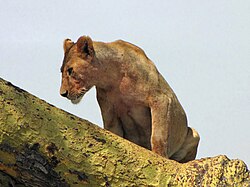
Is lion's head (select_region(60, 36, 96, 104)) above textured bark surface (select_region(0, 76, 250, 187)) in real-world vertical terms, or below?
above

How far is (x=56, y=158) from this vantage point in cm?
283

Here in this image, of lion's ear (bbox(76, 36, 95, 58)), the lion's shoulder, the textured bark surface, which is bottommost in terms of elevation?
the textured bark surface

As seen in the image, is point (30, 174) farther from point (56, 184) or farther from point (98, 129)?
point (98, 129)

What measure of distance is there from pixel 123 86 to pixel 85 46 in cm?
53

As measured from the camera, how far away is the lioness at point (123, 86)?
5.04 metres

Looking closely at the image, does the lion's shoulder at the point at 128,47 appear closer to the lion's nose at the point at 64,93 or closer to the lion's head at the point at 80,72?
the lion's head at the point at 80,72

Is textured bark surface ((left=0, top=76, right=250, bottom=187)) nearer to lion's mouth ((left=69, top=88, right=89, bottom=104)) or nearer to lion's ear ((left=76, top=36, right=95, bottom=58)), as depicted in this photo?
lion's mouth ((left=69, top=88, right=89, bottom=104))

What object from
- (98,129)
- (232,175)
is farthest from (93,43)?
(232,175)

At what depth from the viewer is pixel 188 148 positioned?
6035 millimetres

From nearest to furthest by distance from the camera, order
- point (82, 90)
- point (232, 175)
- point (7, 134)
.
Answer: point (7, 134), point (232, 175), point (82, 90)

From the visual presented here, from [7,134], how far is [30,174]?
0.25 m

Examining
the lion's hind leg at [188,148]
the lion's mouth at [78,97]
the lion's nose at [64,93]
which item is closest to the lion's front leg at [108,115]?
the lion's mouth at [78,97]

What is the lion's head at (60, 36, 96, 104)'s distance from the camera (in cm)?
502

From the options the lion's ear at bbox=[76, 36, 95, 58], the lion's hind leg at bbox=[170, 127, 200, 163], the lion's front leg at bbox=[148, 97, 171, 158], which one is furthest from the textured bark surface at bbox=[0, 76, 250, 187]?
the lion's hind leg at bbox=[170, 127, 200, 163]
